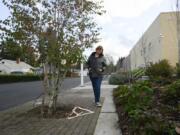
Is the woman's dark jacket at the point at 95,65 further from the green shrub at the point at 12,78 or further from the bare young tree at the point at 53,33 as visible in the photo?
the green shrub at the point at 12,78

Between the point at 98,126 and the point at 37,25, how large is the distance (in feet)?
11.9

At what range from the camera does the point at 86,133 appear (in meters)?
8.02

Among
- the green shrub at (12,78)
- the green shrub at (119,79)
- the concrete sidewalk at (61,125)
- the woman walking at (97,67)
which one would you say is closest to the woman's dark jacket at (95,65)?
the woman walking at (97,67)

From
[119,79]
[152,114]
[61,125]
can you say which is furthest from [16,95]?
[152,114]

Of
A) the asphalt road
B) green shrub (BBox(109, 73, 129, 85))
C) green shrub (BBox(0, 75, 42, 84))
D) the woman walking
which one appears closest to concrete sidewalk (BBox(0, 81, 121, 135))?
the woman walking

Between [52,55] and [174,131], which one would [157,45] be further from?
[174,131]

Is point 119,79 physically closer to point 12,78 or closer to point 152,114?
point 152,114

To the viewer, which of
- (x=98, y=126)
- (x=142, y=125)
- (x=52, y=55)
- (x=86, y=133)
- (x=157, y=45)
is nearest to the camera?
(x=142, y=125)

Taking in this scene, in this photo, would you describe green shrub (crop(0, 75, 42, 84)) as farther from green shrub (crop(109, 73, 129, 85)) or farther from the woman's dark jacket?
the woman's dark jacket

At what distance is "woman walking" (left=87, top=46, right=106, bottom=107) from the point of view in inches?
519

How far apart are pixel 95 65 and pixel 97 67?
94mm

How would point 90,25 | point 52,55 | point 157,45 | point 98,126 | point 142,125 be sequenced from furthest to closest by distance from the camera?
point 157,45 < point 90,25 < point 52,55 < point 98,126 < point 142,125

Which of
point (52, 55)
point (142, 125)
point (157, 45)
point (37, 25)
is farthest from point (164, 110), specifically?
point (157, 45)

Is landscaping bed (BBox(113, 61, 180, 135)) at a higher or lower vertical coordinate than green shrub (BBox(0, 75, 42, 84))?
lower
